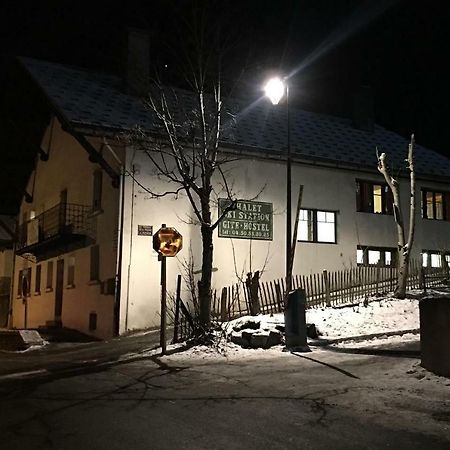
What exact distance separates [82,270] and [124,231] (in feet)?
12.3

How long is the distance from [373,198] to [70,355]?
1433 centimetres

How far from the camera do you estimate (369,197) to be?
2405 cm

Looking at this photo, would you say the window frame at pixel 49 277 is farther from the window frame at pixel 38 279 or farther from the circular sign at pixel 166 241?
the circular sign at pixel 166 241

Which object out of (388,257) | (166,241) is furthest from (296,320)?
(388,257)

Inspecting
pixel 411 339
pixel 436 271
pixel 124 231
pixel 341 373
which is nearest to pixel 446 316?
pixel 341 373

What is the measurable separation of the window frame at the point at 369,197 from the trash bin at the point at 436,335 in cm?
1452

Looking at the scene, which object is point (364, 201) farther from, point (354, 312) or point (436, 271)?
point (354, 312)

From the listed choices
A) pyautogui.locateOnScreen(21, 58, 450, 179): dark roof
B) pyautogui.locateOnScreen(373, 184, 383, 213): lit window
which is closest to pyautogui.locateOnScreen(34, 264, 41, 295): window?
Result: pyautogui.locateOnScreen(21, 58, 450, 179): dark roof

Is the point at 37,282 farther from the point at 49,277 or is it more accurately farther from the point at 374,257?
the point at 374,257

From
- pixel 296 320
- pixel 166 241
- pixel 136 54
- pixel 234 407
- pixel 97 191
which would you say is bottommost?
pixel 234 407

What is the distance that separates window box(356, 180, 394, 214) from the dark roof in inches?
36.1

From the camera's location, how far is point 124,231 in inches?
→ 715

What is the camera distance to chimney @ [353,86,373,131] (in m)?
29.4

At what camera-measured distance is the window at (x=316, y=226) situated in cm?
2205
